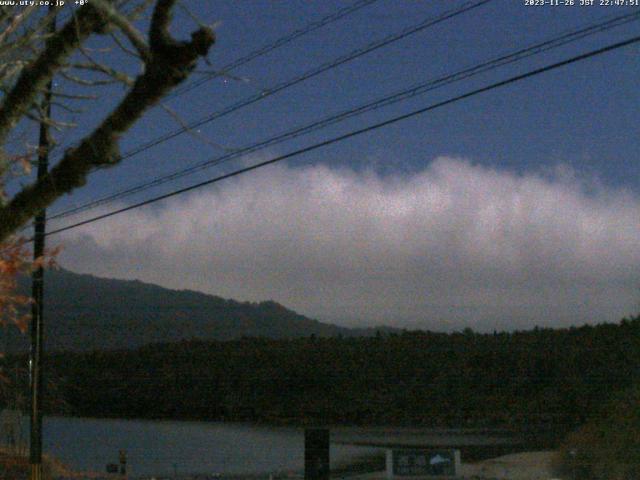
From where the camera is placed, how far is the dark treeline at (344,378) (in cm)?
3803

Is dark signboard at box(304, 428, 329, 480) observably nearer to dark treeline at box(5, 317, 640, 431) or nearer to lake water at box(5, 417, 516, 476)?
lake water at box(5, 417, 516, 476)

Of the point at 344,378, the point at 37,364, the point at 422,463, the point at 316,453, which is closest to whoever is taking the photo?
the point at 316,453

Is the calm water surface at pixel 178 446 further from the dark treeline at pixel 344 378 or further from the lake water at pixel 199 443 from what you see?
the dark treeline at pixel 344 378

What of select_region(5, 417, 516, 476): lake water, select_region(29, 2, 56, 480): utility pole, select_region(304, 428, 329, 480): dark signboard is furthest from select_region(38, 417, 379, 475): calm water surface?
select_region(304, 428, 329, 480): dark signboard

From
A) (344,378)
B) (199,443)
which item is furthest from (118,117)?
(344,378)

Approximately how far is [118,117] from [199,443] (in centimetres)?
2967

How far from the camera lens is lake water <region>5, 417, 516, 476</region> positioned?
29234 mm

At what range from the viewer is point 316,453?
62.5 feet

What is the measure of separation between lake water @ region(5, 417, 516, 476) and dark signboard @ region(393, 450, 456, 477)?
8.53 meters

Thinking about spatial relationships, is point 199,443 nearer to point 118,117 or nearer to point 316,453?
point 316,453

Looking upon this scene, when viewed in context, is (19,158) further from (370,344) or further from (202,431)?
(370,344)

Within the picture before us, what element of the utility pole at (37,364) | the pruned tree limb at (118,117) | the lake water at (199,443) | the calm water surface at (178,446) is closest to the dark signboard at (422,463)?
the utility pole at (37,364)

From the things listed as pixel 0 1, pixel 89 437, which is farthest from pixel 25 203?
pixel 89 437

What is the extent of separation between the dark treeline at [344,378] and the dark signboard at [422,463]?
1681 cm
